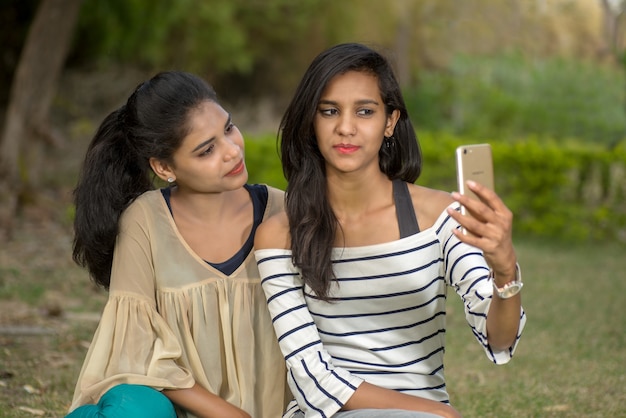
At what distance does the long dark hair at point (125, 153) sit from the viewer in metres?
2.95

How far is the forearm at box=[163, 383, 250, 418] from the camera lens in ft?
9.22

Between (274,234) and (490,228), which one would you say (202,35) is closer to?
(274,234)

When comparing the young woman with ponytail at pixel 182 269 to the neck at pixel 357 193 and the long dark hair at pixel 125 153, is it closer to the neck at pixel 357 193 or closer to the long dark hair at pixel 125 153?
the long dark hair at pixel 125 153

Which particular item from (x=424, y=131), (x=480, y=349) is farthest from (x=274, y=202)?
(x=424, y=131)

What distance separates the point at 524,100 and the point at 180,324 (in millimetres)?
15595

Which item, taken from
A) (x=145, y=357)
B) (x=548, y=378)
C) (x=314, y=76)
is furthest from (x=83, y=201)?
(x=548, y=378)

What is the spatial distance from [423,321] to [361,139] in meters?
0.59

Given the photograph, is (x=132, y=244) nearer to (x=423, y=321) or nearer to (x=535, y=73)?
(x=423, y=321)

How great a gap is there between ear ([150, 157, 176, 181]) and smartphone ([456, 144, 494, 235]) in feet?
3.87

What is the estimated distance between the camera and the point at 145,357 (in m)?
2.85

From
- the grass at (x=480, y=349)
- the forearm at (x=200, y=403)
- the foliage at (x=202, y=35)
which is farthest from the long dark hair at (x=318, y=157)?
the foliage at (x=202, y=35)

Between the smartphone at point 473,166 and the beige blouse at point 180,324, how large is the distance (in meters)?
1.02

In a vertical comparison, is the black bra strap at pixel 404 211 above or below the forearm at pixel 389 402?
above

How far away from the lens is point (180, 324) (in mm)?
2943
